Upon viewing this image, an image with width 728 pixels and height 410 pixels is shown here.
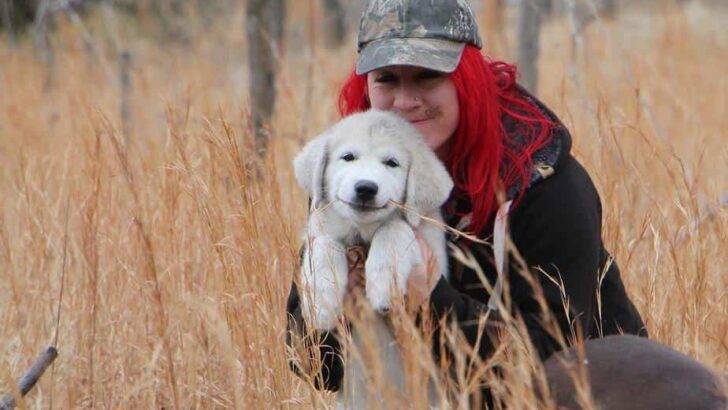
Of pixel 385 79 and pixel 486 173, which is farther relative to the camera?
pixel 385 79

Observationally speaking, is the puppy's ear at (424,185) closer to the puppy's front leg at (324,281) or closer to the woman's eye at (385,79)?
the puppy's front leg at (324,281)

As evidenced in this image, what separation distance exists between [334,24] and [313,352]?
1143 cm

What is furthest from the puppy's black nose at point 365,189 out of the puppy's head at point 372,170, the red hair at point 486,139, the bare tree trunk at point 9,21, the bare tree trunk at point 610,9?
the bare tree trunk at point 610,9

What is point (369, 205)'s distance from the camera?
236 cm

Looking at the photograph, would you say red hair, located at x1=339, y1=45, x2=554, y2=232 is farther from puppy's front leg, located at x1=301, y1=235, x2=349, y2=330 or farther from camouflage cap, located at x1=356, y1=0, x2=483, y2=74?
puppy's front leg, located at x1=301, y1=235, x2=349, y2=330

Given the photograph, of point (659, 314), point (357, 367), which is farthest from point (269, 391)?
point (659, 314)

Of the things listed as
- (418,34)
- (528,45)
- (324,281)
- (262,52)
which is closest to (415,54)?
(418,34)

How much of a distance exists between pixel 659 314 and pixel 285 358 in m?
0.98

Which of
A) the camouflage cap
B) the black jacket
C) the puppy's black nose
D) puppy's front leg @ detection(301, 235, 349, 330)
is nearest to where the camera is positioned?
the puppy's black nose

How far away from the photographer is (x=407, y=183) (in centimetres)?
246

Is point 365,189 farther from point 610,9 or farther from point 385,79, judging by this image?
point 610,9

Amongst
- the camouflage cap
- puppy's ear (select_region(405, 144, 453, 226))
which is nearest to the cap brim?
the camouflage cap

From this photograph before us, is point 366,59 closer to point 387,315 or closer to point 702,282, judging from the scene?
point 387,315

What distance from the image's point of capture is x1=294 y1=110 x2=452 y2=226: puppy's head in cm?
237
